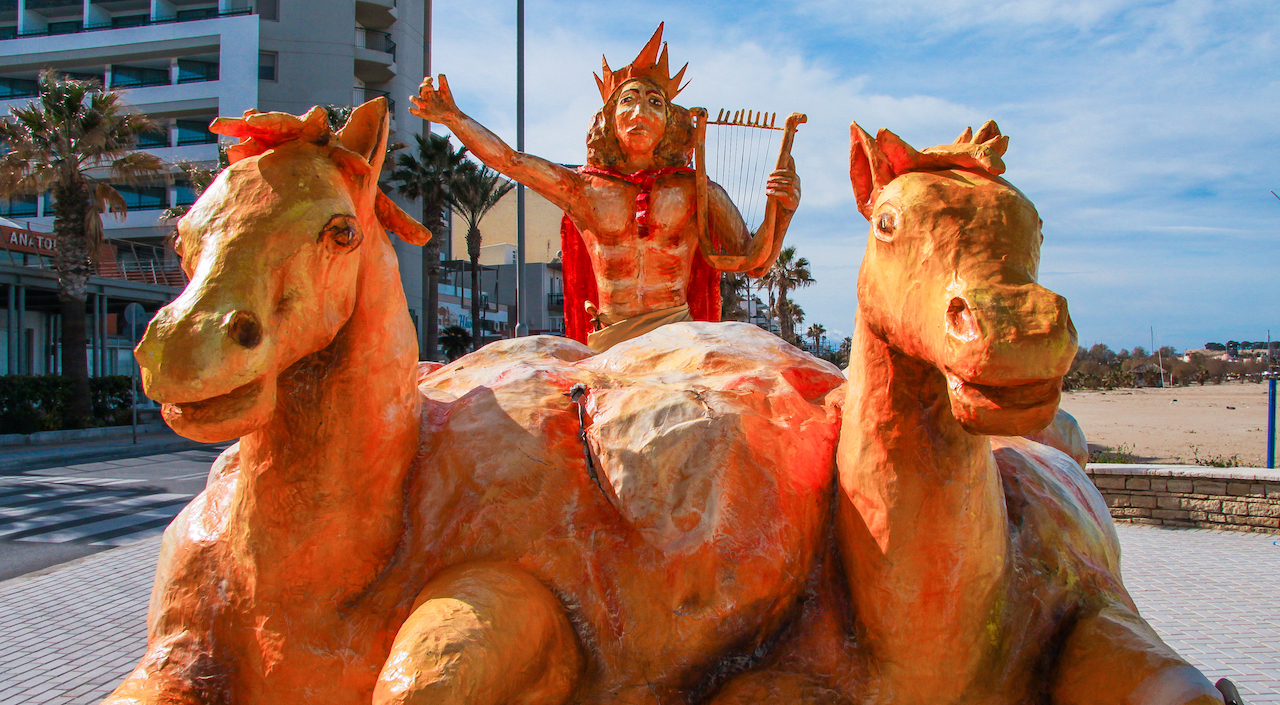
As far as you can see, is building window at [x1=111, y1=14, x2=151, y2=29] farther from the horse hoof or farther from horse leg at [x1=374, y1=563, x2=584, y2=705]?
the horse hoof

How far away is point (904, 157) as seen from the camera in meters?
1.59

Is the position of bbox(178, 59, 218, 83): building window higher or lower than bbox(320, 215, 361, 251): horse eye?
higher

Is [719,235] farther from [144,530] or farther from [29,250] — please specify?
[29,250]

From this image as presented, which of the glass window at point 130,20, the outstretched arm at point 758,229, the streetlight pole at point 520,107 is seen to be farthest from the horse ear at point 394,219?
the glass window at point 130,20

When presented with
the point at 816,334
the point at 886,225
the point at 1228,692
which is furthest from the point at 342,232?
the point at 816,334

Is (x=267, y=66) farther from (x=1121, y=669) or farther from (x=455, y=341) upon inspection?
(x=1121, y=669)

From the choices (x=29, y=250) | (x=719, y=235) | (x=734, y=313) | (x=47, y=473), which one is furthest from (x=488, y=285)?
(x=719, y=235)

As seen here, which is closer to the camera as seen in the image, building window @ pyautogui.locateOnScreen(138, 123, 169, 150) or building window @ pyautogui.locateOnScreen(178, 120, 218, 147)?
building window @ pyautogui.locateOnScreen(178, 120, 218, 147)

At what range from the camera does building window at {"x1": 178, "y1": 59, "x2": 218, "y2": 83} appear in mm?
32781

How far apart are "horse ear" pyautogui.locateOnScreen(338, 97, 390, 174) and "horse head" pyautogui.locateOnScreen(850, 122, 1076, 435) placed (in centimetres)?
106

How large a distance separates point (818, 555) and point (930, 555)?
12.2 inches

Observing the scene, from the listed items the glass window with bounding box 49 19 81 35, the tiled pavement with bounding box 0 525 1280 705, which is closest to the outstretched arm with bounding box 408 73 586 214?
the tiled pavement with bounding box 0 525 1280 705

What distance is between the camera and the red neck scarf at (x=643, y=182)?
3963 mm

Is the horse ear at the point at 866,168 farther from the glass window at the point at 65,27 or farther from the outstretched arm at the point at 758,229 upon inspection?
the glass window at the point at 65,27
